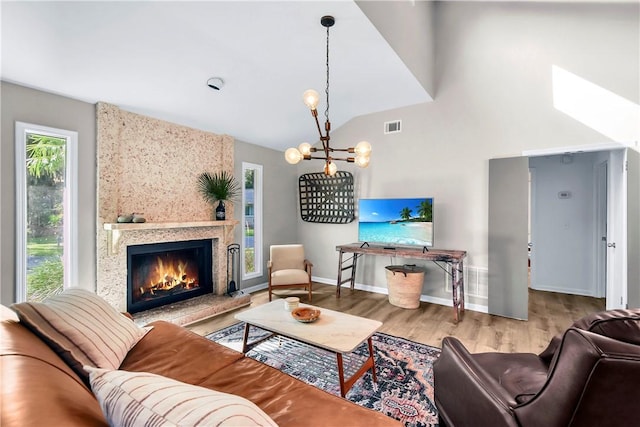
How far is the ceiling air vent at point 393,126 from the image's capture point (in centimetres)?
455

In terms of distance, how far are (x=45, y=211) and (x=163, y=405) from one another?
315 centimetres

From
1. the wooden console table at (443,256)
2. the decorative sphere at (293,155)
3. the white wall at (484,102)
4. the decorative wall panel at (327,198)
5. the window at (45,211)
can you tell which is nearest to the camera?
the decorative sphere at (293,155)

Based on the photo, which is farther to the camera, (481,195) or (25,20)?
(481,195)

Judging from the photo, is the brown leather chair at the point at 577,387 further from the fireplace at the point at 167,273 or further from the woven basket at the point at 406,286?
the fireplace at the point at 167,273

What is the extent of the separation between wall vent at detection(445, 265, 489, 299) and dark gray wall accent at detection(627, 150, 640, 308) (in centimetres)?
137

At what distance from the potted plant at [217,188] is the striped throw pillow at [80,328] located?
99.5 inches

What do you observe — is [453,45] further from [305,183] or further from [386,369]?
[386,369]

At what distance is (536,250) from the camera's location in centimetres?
505

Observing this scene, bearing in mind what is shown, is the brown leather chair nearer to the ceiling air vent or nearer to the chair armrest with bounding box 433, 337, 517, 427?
the chair armrest with bounding box 433, 337, 517, 427

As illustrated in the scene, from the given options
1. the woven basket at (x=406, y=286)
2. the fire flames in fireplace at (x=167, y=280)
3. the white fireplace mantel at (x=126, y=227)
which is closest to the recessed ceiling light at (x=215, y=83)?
the white fireplace mantel at (x=126, y=227)

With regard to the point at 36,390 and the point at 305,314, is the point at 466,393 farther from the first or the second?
the point at 36,390

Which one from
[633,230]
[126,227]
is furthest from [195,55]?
[633,230]

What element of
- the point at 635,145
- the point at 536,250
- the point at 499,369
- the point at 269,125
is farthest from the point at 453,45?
the point at 499,369

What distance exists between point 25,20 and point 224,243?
3048 mm
